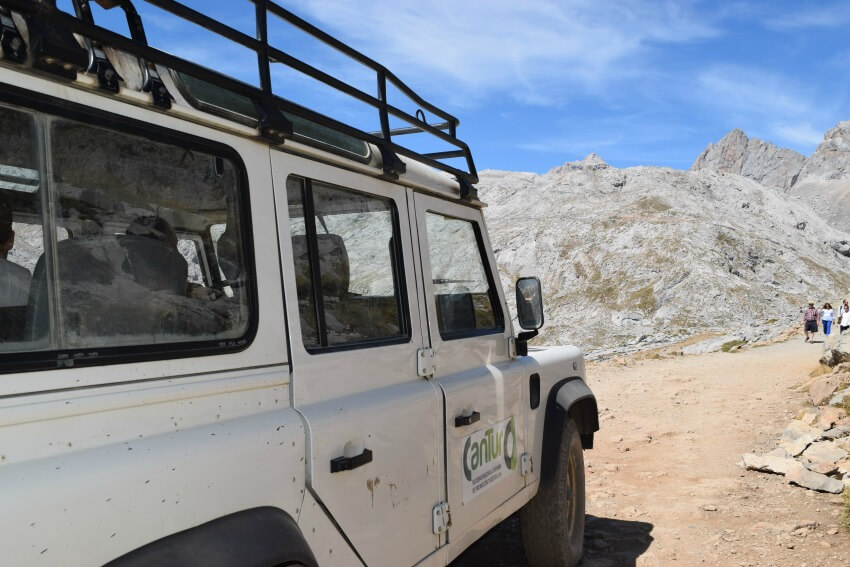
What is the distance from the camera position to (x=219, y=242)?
231 centimetres

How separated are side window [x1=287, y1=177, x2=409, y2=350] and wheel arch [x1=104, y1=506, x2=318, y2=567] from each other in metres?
0.63

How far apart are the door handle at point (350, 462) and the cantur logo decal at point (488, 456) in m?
0.87

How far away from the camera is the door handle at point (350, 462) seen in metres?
2.38

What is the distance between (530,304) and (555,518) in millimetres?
1382

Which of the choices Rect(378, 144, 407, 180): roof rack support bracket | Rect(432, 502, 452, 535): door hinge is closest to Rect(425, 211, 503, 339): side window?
Rect(378, 144, 407, 180): roof rack support bracket

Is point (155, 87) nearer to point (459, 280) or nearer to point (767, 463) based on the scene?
point (459, 280)

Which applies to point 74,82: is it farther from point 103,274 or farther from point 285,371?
point 285,371

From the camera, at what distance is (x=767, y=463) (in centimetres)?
723

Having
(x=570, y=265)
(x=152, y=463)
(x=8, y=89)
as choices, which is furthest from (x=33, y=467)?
(x=570, y=265)

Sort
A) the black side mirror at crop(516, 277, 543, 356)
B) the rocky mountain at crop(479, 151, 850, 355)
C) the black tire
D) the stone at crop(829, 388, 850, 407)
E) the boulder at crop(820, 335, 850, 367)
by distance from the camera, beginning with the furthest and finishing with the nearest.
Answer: the rocky mountain at crop(479, 151, 850, 355)
the boulder at crop(820, 335, 850, 367)
the stone at crop(829, 388, 850, 407)
the black tire
the black side mirror at crop(516, 277, 543, 356)

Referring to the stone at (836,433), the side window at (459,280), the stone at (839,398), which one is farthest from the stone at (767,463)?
the side window at (459,280)

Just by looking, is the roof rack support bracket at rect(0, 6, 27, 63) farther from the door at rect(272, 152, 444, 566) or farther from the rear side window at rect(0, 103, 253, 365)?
the door at rect(272, 152, 444, 566)

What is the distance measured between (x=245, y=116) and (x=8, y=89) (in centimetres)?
75

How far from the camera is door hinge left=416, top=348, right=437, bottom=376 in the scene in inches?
122
